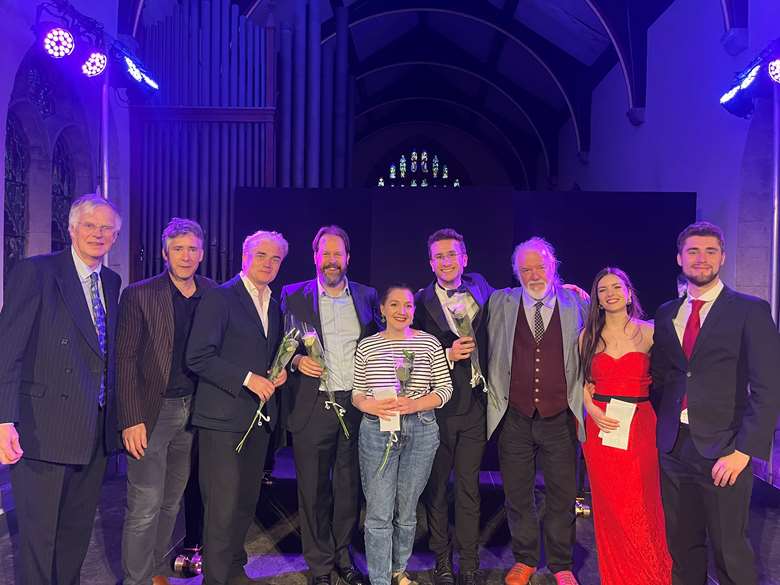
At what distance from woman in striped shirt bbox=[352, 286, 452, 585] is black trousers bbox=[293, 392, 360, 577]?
0.62ft

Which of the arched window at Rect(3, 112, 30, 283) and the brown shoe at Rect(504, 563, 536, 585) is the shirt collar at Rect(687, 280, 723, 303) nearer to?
the brown shoe at Rect(504, 563, 536, 585)

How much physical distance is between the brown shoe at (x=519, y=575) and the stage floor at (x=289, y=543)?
0.09 meters

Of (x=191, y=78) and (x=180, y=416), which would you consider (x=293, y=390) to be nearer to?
(x=180, y=416)

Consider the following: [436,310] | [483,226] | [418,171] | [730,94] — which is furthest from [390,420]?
[418,171]

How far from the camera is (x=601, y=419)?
2617mm

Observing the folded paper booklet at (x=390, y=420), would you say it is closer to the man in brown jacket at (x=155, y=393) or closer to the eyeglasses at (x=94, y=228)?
the man in brown jacket at (x=155, y=393)

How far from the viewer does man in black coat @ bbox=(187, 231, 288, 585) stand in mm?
2549

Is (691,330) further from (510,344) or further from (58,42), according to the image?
(58,42)

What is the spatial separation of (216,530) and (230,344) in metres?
0.82

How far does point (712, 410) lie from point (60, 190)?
17.4 ft

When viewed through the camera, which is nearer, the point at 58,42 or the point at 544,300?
the point at 544,300

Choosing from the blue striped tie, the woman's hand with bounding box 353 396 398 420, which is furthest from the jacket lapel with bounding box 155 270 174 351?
the woman's hand with bounding box 353 396 398 420

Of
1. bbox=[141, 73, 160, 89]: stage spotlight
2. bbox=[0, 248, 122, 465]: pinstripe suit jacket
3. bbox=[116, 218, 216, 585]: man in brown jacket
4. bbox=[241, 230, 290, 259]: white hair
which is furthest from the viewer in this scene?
bbox=[141, 73, 160, 89]: stage spotlight

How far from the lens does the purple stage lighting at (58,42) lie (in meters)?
4.08
